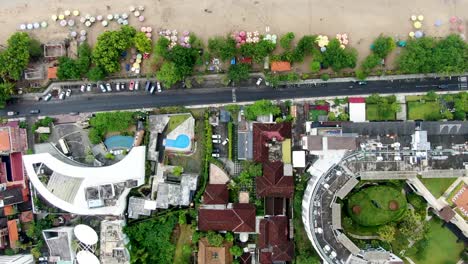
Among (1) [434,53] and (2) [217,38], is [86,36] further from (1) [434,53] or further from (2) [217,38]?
(1) [434,53]

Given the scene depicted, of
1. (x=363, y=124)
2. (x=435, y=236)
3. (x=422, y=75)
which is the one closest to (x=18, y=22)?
(x=363, y=124)

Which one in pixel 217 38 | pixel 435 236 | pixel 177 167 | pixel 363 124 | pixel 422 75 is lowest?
pixel 435 236

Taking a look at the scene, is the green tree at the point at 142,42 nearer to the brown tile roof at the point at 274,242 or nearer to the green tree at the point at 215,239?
the green tree at the point at 215,239

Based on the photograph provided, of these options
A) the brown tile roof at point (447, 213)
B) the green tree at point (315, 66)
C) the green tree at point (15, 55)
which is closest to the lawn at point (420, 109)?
the brown tile roof at point (447, 213)

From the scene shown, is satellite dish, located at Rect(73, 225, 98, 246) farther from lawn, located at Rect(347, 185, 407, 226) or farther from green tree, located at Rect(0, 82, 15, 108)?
lawn, located at Rect(347, 185, 407, 226)

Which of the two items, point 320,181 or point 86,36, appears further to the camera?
point 86,36

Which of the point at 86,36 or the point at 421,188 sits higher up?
the point at 86,36

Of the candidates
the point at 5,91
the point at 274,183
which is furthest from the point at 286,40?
the point at 5,91
